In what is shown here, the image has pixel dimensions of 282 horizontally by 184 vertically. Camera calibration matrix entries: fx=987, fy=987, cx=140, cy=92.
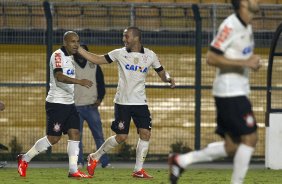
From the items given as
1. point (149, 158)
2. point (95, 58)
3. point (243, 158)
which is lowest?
point (149, 158)

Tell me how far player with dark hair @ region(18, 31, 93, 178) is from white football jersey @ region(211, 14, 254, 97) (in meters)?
4.04

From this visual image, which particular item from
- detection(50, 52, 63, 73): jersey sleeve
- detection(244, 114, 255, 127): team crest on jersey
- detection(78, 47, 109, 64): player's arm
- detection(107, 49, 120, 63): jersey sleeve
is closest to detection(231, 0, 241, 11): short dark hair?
detection(244, 114, 255, 127): team crest on jersey

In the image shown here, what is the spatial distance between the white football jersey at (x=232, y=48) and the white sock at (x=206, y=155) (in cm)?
53

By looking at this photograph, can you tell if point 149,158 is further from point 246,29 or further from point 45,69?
point 246,29

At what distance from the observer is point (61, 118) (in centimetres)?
1362

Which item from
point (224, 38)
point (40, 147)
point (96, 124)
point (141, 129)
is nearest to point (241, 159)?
point (224, 38)

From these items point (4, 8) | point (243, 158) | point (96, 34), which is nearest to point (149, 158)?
point (96, 34)

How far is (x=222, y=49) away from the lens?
31.5ft

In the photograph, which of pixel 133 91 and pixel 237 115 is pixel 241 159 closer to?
pixel 237 115

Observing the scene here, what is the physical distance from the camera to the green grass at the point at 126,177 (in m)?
13.3

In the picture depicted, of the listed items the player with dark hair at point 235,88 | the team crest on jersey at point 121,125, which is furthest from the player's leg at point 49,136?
the player with dark hair at point 235,88

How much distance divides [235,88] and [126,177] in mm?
4773

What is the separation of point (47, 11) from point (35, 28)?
67 centimetres

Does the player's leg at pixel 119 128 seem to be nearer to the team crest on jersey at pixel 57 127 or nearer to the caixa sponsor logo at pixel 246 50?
the team crest on jersey at pixel 57 127
